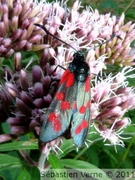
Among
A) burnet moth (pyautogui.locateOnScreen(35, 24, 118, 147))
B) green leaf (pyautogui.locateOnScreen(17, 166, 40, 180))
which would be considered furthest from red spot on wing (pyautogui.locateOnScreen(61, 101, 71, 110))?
green leaf (pyautogui.locateOnScreen(17, 166, 40, 180))

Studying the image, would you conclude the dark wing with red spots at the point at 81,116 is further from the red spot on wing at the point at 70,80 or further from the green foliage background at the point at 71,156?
the green foliage background at the point at 71,156

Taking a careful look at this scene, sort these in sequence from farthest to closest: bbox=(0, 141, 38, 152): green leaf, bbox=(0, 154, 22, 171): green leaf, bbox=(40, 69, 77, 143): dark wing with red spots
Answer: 1. bbox=(0, 154, 22, 171): green leaf
2. bbox=(0, 141, 38, 152): green leaf
3. bbox=(40, 69, 77, 143): dark wing with red spots

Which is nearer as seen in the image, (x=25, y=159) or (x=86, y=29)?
(x=25, y=159)

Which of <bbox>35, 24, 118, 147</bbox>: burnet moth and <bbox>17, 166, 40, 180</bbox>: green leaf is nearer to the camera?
<bbox>35, 24, 118, 147</bbox>: burnet moth

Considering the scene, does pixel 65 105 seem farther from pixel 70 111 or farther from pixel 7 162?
pixel 7 162

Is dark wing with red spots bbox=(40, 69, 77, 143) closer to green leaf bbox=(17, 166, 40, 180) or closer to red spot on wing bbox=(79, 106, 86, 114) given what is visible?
red spot on wing bbox=(79, 106, 86, 114)

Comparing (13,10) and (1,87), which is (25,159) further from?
(13,10)

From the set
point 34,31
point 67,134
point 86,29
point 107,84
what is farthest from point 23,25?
point 67,134
